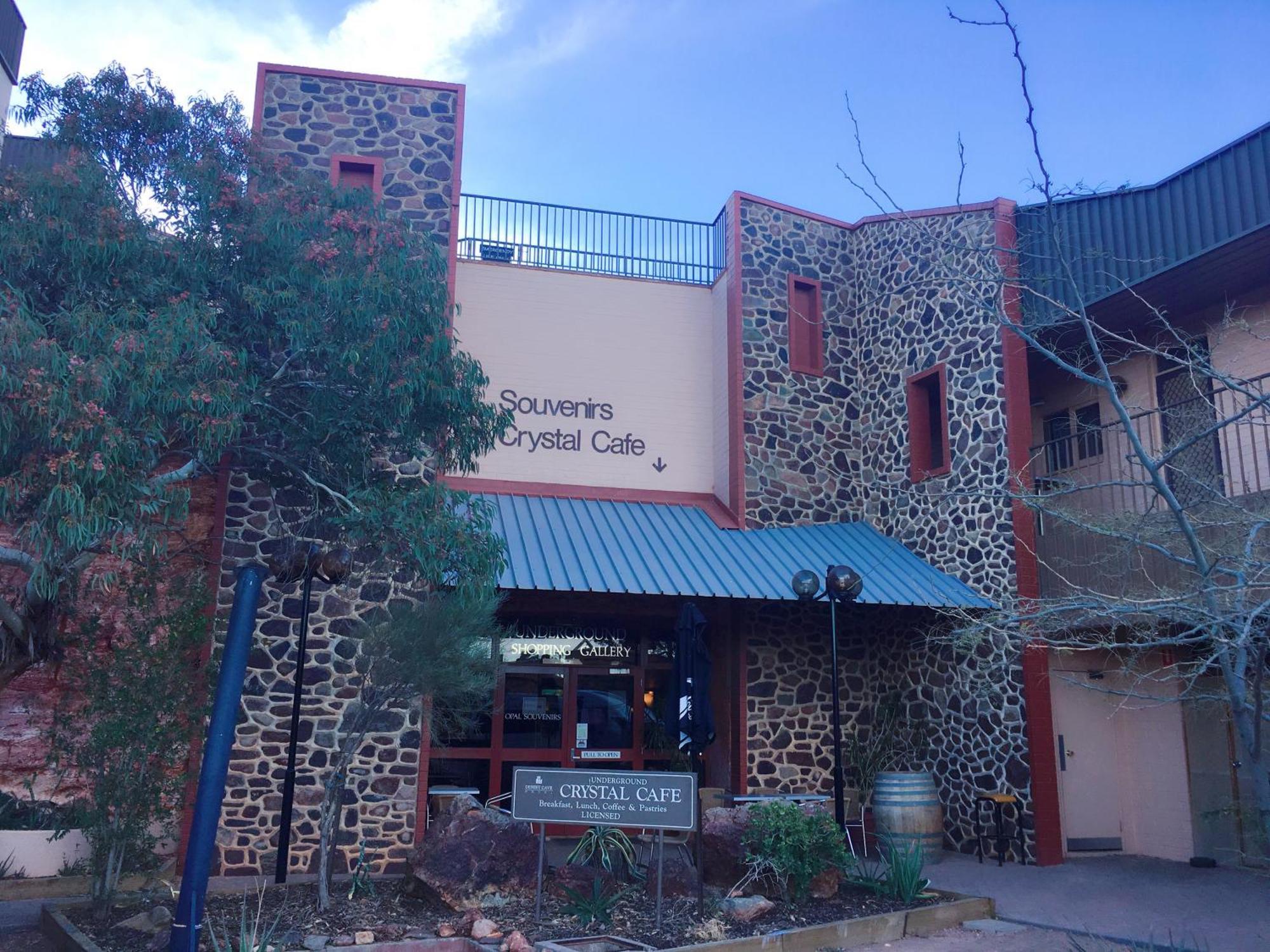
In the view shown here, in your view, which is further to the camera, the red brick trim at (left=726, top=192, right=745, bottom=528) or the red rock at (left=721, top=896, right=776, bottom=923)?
the red brick trim at (left=726, top=192, right=745, bottom=528)

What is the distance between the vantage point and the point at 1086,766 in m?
13.1

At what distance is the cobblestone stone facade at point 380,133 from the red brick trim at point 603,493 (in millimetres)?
3051

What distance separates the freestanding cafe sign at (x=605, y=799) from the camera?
8.05 metres

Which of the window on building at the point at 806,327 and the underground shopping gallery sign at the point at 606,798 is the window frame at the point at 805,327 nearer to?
the window on building at the point at 806,327

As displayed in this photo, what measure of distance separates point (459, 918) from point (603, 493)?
6884mm

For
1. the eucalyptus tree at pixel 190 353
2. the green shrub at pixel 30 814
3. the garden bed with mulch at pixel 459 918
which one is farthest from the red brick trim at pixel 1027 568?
the green shrub at pixel 30 814

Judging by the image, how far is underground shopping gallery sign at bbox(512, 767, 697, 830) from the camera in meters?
8.05

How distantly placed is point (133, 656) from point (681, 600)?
22.4 feet

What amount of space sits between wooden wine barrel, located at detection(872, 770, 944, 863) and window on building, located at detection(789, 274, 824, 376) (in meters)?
5.69

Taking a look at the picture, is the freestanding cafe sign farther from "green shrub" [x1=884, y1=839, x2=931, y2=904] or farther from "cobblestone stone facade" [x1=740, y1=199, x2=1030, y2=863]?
"cobblestone stone facade" [x1=740, y1=199, x2=1030, y2=863]

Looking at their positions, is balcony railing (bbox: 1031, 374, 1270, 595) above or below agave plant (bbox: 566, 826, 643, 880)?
above

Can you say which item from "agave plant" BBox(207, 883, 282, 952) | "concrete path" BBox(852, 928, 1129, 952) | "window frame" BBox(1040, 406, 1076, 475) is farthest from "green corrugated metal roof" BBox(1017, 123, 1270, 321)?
"agave plant" BBox(207, 883, 282, 952)

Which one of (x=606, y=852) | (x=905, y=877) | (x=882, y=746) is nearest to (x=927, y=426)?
(x=882, y=746)

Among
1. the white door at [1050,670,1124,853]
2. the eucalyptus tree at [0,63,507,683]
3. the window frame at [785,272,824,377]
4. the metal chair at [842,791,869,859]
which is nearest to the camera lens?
the eucalyptus tree at [0,63,507,683]
